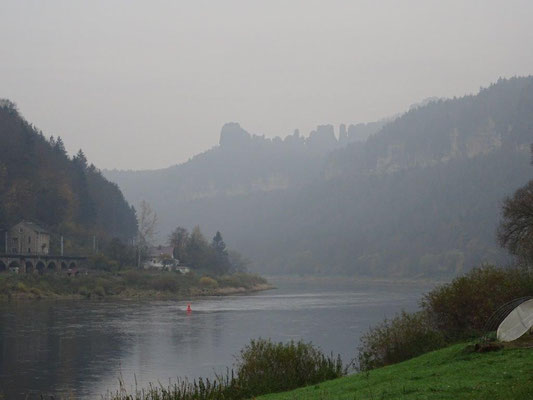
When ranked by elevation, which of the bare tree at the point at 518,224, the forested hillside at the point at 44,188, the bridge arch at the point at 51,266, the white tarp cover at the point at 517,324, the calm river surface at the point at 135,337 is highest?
the forested hillside at the point at 44,188

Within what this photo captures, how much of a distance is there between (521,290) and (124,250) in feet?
287

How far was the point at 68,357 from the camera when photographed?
38.7 meters

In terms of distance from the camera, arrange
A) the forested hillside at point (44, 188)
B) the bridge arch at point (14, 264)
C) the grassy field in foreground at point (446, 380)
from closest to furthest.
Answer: the grassy field in foreground at point (446, 380) → the bridge arch at point (14, 264) → the forested hillside at point (44, 188)

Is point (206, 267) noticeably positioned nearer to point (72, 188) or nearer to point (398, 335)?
point (72, 188)

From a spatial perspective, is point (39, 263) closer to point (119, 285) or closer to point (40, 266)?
point (40, 266)

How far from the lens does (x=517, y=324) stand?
20.1 metres

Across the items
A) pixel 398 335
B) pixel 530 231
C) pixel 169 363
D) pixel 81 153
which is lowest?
pixel 169 363

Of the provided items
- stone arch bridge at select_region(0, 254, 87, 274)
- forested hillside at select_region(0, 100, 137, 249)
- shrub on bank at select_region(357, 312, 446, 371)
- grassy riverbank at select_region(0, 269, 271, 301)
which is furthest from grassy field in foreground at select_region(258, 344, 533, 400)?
forested hillside at select_region(0, 100, 137, 249)

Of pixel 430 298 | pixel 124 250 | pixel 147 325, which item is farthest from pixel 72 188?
pixel 430 298

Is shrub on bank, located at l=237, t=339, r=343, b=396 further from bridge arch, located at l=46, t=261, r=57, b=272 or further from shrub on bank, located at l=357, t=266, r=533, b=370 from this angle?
bridge arch, located at l=46, t=261, r=57, b=272

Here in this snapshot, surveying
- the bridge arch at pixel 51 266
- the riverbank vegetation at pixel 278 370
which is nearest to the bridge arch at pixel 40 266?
the bridge arch at pixel 51 266

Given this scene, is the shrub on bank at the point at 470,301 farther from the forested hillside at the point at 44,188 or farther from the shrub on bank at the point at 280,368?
the forested hillside at the point at 44,188

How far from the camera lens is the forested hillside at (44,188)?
103m

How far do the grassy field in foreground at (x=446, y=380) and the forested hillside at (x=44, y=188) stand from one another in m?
86.6
